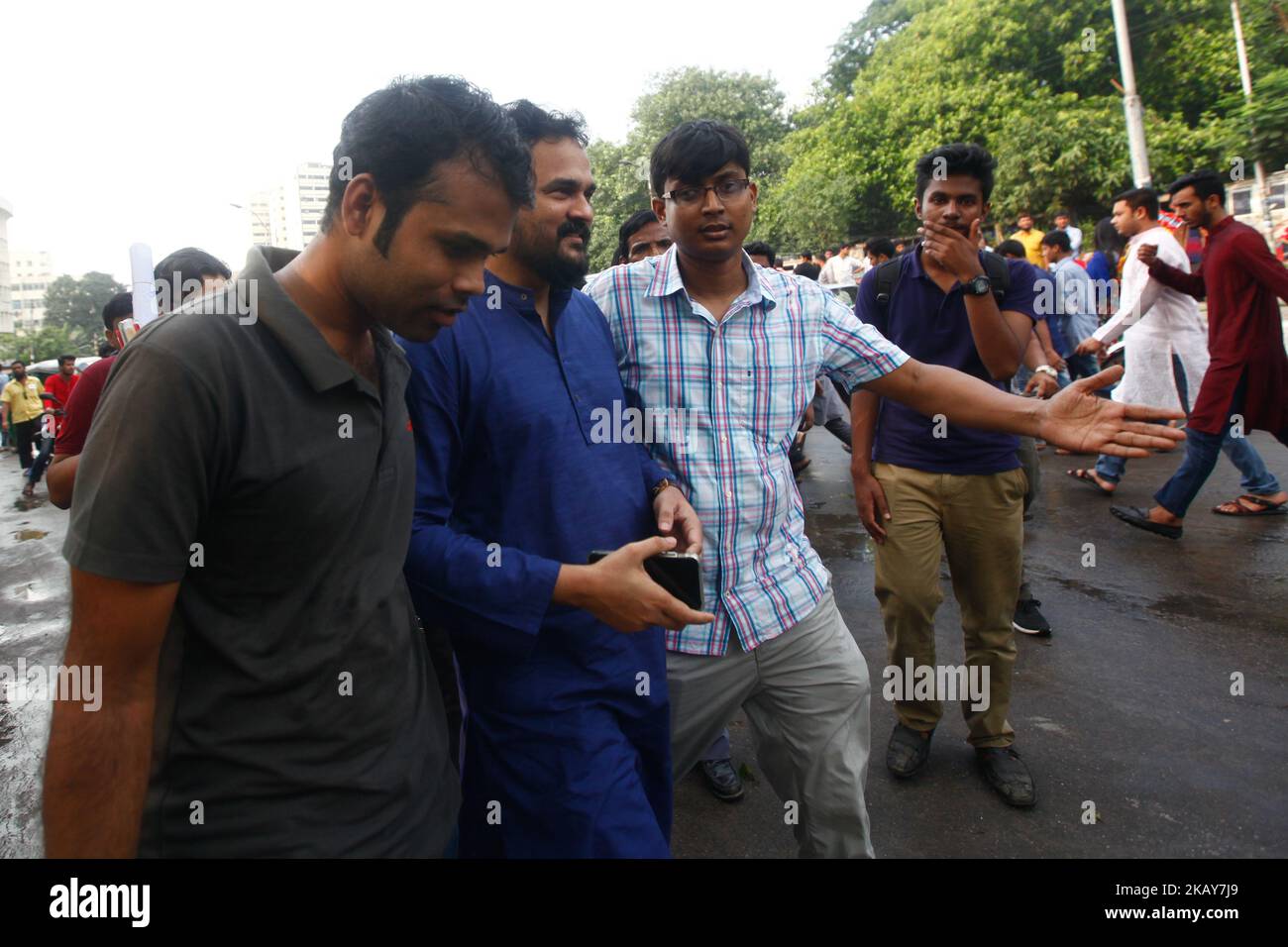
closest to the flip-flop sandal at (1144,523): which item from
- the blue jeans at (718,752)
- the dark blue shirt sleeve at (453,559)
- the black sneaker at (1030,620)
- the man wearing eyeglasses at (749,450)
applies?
the black sneaker at (1030,620)

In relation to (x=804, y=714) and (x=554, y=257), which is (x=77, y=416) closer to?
(x=554, y=257)

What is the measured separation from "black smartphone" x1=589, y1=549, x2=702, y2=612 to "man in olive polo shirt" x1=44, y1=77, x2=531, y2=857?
472mm

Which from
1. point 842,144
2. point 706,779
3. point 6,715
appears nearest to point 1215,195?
point 706,779

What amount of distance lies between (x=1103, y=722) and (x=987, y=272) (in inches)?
73.8

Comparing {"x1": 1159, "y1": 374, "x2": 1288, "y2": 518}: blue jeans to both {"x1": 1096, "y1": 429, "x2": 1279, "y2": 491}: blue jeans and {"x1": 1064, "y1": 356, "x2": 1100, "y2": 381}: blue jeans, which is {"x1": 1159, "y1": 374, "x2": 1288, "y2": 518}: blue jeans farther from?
{"x1": 1064, "y1": 356, "x2": 1100, "y2": 381}: blue jeans

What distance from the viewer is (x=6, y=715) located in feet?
14.2

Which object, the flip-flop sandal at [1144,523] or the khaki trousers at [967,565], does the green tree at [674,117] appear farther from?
the khaki trousers at [967,565]

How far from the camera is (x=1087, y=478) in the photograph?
717 cm

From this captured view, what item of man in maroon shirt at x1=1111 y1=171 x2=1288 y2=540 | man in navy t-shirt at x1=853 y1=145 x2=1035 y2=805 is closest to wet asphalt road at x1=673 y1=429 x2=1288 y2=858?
man in navy t-shirt at x1=853 y1=145 x2=1035 y2=805

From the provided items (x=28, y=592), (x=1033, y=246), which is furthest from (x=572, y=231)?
(x=1033, y=246)

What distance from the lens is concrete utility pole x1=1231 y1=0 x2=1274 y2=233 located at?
1995 centimetres

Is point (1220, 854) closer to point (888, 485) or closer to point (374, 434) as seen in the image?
point (888, 485)

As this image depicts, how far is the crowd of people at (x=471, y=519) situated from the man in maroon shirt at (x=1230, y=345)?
3235mm

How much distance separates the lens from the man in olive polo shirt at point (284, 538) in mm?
1125
